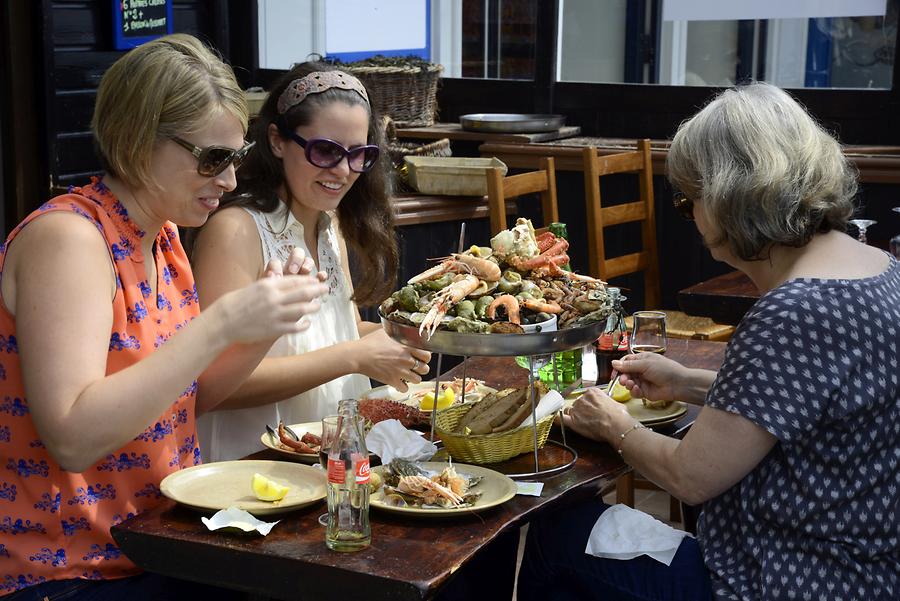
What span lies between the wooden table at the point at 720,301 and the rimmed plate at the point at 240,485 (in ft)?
6.41

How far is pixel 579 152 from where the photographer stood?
5305 millimetres

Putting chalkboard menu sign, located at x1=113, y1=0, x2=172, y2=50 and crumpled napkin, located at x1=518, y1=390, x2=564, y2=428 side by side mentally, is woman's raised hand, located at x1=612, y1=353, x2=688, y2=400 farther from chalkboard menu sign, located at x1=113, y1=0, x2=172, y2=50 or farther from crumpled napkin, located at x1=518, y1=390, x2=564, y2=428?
chalkboard menu sign, located at x1=113, y1=0, x2=172, y2=50

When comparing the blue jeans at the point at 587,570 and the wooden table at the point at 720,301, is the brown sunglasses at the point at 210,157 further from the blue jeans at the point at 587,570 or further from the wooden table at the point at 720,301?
the wooden table at the point at 720,301

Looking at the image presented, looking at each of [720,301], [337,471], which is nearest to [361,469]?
[337,471]

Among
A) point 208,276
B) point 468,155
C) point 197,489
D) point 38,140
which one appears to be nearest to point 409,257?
point 468,155

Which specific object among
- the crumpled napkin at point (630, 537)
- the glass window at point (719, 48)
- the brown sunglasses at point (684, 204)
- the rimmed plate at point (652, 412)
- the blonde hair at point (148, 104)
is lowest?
the crumpled napkin at point (630, 537)

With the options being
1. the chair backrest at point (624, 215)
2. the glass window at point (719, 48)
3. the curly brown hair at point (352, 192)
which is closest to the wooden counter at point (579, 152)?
the chair backrest at point (624, 215)

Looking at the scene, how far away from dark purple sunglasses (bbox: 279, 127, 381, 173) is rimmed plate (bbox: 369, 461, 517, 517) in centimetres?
81

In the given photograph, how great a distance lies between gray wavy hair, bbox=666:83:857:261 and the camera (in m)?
2.04

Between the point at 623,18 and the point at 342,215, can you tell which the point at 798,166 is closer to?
the point at 342,215

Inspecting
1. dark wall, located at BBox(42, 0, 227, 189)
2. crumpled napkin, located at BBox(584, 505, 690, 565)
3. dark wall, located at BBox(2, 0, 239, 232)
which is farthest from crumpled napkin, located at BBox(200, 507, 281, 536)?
dark wall, located at BBox(42, 0, 227, 189)

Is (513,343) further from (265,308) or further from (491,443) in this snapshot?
(265,308)

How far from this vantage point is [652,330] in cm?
269

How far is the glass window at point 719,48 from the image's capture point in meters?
5.05
